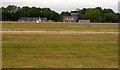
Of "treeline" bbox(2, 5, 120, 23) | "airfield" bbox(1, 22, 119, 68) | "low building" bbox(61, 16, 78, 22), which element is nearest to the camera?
"airfield" bbox(1, 22, 119, 68)

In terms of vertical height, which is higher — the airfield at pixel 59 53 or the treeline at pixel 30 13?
the treeline at pixel 30 13

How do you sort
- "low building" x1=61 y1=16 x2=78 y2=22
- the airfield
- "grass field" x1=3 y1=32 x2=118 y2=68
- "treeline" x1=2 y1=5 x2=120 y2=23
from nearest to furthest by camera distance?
"grass field" x1=3 y1=32 x2=118 y2=68, the airfield, "treeline" x1=2 y1=5 x2=120 y2=23, "low building" x1=61 y1=16 x2=78 y2=22

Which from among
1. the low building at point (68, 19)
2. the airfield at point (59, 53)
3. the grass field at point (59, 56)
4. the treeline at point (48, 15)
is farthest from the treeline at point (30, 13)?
the grass field at point (59, 56)

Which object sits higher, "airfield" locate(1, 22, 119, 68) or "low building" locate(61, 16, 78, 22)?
"low building" locate(61, 16, 78, 22)

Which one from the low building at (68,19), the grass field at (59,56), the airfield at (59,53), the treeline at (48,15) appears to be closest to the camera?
the grass field at (59,56)

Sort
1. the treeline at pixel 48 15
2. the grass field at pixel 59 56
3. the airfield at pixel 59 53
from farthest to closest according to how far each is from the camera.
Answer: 1. the treeline at pixel 48 15
2. the airfield at pixel 59 53
3. the grass field at pixel 59 56

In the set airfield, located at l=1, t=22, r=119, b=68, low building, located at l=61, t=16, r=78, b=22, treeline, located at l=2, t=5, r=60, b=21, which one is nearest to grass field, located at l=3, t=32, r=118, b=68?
airfield, located at l=1, t=22, r=119, b=68

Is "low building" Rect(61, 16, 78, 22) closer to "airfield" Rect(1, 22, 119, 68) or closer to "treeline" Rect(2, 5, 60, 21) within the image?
"treeline" Rect(2, 5, 60, 21)

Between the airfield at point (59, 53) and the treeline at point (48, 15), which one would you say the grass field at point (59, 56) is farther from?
the treeline at point (48, 15)

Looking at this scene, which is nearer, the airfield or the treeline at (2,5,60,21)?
the airfield

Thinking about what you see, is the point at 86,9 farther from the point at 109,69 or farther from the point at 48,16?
the point at 109,69

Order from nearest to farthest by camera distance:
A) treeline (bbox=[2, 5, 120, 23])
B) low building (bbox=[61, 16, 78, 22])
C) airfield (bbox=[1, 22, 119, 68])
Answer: airfield (bbox=[1, 22, 119, 68])
treeline (bbox=[2, 5, 120, 23])
low building (bbox=[61, 16, 78, 22])

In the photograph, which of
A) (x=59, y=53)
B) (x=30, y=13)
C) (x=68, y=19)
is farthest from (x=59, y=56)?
(x=68, y=19)

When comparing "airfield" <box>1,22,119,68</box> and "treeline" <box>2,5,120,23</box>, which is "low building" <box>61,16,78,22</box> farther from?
"airfield" <box>1,22,119,68</box>
